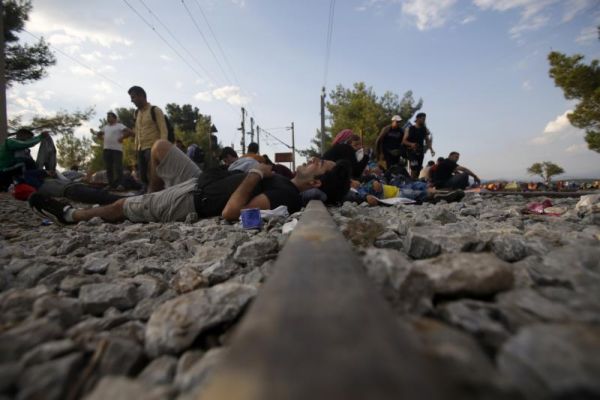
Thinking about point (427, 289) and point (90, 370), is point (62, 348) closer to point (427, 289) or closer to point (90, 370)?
point (90, 370)

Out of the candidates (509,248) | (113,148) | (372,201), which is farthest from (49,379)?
(113,148)

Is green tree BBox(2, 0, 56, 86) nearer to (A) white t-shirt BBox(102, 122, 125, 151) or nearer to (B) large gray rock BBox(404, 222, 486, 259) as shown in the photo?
(A) white t-shirt BBox(102, 122, 125, 151)

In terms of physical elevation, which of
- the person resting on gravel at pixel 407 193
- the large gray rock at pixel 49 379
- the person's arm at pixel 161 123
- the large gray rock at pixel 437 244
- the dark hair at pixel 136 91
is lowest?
the large gray rock at pixel 49 379

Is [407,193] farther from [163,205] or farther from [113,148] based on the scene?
[113,148]

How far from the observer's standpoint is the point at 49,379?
0.62 meters

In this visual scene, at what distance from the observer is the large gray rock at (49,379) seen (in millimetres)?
595

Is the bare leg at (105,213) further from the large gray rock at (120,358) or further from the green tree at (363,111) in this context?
the green tree at (363,111)

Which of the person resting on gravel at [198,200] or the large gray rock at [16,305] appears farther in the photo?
the person resting on gravel at [198,200]

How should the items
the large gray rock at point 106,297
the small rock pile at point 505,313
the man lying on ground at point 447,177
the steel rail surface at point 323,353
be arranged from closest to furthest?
1. the steel rail surface at point 323,353
2. the small rock pile at point 505,313
3. the large gray rock at point 106,297
4. the man lying on ground at point 447,177

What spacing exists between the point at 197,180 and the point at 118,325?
283cm

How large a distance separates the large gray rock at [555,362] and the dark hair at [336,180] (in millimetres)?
3647

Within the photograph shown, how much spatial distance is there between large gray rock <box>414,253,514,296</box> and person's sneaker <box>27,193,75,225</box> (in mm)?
4083

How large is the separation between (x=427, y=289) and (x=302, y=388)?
1.77 ft

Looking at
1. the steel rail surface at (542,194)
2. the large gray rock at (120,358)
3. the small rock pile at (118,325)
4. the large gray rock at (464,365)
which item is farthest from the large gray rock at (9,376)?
the steel rail surface at (542,194)
